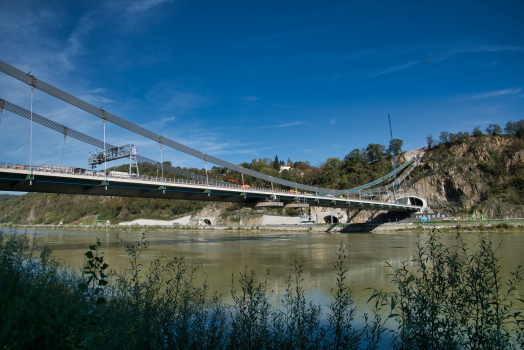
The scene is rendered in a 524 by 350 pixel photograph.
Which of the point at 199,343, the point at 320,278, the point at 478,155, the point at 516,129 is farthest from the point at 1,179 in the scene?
the point at 516,129

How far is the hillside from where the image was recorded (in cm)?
6328

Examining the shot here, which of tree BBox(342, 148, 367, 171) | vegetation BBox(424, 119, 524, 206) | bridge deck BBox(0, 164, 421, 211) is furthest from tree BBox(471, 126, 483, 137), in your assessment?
bridge deck BBox(0, 164, 421, 211)

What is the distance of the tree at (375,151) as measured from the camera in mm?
101875

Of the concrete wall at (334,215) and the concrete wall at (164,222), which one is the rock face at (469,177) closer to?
the concrete wall at (334,215)

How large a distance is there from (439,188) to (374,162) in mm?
32569

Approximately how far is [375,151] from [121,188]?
89059 millimetres

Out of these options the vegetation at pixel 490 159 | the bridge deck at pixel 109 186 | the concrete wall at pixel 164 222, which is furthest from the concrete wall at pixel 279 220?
the vegetation at pixel 490 159

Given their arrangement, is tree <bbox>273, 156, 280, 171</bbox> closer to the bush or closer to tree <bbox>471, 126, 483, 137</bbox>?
tree <bbox>471, 126, 483, 137</bbox>

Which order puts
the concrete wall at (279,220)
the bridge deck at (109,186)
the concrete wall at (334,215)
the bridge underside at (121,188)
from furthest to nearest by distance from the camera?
the concrete wall at (279,220), the concrete wall at (334,215), the bridge underside at (121,188), the bridge deck at (109,186)

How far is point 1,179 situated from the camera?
79.6ft

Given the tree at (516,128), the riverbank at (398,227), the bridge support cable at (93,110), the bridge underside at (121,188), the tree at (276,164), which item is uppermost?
the tree at (276,164)

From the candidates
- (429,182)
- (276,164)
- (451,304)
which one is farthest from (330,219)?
(451,304)

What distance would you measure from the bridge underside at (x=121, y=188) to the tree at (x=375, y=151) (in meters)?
62.9

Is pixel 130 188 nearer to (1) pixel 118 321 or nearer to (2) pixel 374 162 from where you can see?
(1) pixel 118 321
